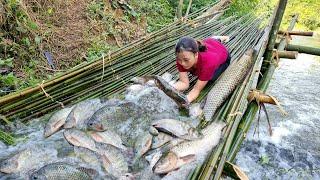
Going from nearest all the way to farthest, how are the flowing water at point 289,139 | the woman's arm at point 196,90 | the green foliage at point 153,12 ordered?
the woman's arm at point 196,90 → the flowing water at point 289,139 → the green foliage at point 153,12

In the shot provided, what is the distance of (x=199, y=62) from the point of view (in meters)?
3.21

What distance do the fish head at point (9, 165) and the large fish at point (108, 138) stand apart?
1.51 feet

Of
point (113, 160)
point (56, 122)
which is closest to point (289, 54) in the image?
point (113, 160)

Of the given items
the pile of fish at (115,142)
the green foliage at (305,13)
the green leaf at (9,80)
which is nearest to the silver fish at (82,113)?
the pile of fish at (115,142)

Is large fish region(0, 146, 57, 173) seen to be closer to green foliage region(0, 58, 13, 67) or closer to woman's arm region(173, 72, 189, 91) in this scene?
woman's arm region(173, 72, 189, 91)

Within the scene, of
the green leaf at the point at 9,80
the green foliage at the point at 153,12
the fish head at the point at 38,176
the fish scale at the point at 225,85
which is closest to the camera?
the fish head at the point at 38,176

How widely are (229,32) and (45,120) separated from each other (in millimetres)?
2398

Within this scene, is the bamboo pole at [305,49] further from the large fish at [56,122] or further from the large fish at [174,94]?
the large fish at [56,122]

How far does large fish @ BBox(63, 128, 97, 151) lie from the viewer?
2392 mm

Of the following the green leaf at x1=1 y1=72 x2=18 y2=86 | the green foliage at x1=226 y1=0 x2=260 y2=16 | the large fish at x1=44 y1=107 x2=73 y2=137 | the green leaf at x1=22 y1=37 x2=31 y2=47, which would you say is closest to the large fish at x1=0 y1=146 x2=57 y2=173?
the large fish at x1=44 y1=107 x2=73 y2=137

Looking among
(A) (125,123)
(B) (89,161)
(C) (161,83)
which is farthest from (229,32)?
(B) (89,161)

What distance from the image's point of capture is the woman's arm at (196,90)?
9.93ft

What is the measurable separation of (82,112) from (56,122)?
182 mm

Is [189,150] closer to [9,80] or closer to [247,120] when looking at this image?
[247,120]
